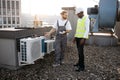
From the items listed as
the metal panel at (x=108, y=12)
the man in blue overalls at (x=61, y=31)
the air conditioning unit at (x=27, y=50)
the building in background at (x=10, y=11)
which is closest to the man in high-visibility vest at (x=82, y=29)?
the man in blue overalls at (x=61, y=31)

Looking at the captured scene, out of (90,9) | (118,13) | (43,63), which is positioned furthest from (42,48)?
(118,13)

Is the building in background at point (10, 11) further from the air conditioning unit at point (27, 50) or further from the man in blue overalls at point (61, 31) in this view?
the air conditioning unit at point (27, 50)

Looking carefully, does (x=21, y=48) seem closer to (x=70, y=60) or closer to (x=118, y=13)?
(x=70, y=60)

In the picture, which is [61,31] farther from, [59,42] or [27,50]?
[27,50]

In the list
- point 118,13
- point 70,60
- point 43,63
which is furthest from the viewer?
point 70,60

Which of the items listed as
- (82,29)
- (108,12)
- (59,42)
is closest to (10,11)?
(59,42)

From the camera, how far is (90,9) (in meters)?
3.92

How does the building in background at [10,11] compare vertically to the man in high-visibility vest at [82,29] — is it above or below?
above

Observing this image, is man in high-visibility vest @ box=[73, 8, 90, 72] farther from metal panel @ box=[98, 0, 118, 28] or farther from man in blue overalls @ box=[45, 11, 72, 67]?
metal panel @ box=[98, 0, 118, 28]

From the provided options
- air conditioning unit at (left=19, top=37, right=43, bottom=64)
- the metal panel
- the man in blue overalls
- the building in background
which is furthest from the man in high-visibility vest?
the building in background

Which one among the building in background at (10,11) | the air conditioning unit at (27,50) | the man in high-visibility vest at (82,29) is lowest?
the air conditioning unit at (27,50)

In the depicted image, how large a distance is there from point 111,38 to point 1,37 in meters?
4.79

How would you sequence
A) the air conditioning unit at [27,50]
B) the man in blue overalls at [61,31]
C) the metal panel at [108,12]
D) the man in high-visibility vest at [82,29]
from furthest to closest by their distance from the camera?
the man in blue overalls at [61,31] → the air conditioning unit at [27,50] → the man in high-visibility vest at [82,29] → the metal panel at [108,12]

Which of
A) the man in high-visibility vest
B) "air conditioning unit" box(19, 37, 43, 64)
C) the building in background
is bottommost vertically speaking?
"air conditioning unit" box(19, 37, 43, 64)
